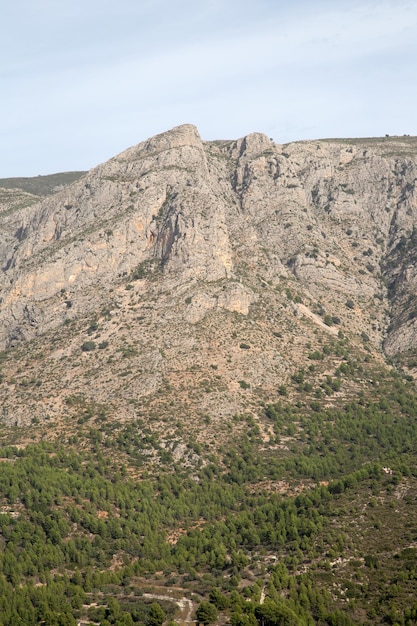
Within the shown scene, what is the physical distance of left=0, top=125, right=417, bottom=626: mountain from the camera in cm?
10944

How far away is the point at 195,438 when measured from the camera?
152625 mm

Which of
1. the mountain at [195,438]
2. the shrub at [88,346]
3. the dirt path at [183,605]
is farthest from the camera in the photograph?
the shrub at [88,346]

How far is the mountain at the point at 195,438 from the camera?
359 ft

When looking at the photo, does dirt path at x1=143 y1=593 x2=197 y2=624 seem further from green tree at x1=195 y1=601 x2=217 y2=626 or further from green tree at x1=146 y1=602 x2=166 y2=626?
green tree at x1=146 y1=602 x2=166 y2=626

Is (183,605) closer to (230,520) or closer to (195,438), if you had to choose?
(230,520)

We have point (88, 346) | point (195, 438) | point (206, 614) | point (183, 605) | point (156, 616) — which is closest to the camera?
point (206, 614)

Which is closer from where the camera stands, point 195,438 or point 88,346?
point 195,438

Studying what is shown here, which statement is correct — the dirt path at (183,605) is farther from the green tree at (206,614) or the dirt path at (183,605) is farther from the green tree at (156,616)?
the green tree at (156,616)

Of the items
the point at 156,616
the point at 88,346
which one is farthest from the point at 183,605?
the point at 88,346

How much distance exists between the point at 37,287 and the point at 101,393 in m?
37.6

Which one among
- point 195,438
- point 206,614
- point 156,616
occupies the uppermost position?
point 195,438

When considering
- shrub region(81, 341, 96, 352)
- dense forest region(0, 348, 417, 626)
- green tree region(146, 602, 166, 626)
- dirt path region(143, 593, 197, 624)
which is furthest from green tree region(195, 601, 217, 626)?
shrub region(81, 341, 96, 352)

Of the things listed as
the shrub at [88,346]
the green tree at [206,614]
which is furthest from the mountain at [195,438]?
the shrub at [88,346]

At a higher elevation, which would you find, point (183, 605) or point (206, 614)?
point (206, 614)
